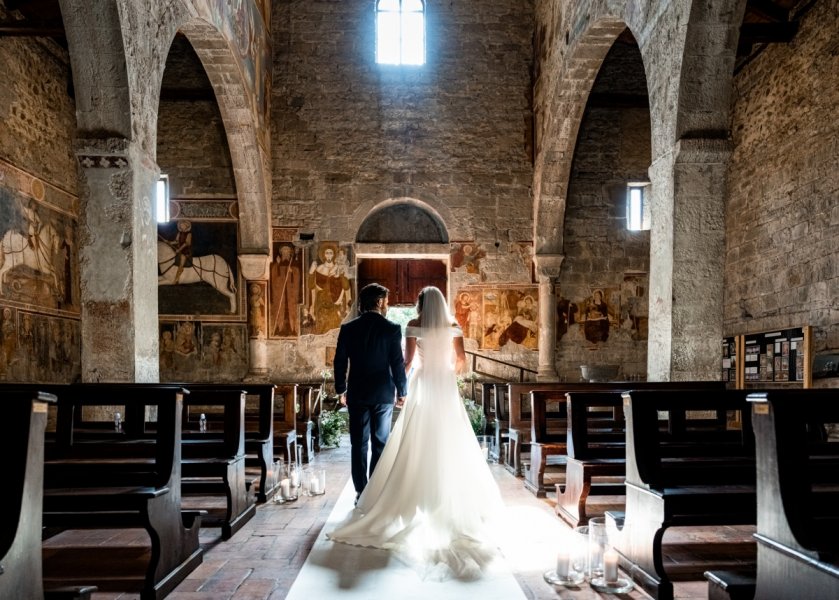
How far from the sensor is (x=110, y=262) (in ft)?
20.2

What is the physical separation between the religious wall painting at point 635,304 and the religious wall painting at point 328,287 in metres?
5.60

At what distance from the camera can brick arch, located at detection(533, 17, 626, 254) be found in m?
9.97

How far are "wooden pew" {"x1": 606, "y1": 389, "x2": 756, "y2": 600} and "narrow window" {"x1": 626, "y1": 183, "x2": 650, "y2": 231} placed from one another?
1040 centimetres

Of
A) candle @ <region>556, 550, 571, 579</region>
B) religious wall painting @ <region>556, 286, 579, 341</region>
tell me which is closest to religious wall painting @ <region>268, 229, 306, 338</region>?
religious wall painting @ <region>556, 286, 579, 341</region>

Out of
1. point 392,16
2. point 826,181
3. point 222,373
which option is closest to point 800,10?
point 826,181

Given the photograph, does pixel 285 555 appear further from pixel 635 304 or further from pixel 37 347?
pixel 635 304

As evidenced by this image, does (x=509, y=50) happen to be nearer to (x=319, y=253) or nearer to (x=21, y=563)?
(x=319, y=253)

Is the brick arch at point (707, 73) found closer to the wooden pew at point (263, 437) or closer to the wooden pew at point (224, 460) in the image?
the wooden pew at point (263, 437)

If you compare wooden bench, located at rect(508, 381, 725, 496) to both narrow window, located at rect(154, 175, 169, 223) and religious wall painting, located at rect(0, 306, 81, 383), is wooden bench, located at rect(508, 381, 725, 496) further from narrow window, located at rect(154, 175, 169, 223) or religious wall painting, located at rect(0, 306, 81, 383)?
narrow window, located at rect(154, 175, 169, 223)

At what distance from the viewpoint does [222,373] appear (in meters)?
13.3

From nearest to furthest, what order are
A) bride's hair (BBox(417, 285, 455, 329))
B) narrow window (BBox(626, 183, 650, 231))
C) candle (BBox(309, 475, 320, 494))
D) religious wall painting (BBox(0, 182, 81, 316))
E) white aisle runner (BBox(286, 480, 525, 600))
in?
white aisle runner (BBox(286, 480, 525, 600)), bride's hair (BBox(417, 285, 455, 329)), candle (BBox(309, 475, 320, 494)), religious wall painting (BBox(0, 182, 81, 316)), narrow window (BBox(626, 183, 650, 231))

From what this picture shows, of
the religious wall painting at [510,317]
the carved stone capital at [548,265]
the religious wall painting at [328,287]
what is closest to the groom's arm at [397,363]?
the religious wall painting at [328,287]

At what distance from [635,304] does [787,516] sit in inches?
469

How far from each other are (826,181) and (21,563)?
10.3 meters
